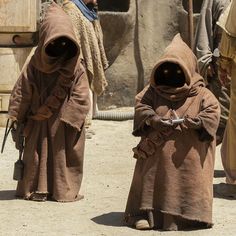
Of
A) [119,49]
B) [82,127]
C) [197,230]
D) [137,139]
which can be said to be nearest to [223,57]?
[82,127]

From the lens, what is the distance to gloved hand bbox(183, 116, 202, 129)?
6953 mm

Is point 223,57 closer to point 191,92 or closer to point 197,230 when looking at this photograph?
point 191,92

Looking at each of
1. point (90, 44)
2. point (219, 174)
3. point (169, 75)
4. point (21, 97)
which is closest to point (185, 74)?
point (169, 75)

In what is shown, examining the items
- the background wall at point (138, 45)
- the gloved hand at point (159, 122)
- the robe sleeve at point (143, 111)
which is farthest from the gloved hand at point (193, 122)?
the background wall at point (138, 45)

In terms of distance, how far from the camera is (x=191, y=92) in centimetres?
709

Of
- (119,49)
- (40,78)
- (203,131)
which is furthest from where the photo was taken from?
(119,49)

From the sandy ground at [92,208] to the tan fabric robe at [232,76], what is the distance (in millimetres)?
191

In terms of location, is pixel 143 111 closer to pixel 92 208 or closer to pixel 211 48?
pixel 92 208

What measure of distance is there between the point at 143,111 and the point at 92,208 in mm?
1182

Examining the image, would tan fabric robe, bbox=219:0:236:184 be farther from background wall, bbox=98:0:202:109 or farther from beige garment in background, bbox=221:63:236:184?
background wall, bbox=98:0:202:109

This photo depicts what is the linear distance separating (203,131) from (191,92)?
30cm

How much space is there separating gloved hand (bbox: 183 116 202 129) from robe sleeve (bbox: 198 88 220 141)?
0.03 m

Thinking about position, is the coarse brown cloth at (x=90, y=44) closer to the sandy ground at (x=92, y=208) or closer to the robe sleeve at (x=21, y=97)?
the sandy ground at (x=92, y=208)

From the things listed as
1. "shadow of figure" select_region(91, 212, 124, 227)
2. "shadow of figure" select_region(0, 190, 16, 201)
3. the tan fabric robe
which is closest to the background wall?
the tan fabric robe
